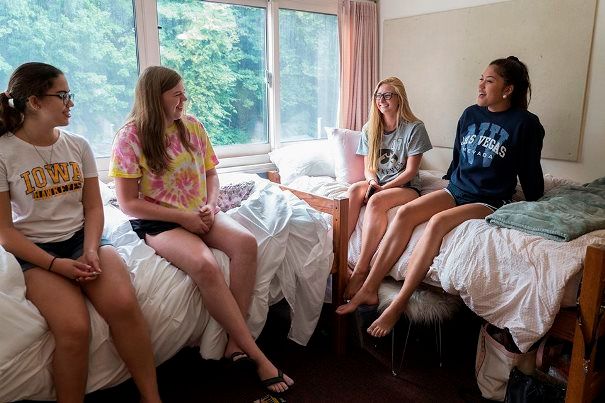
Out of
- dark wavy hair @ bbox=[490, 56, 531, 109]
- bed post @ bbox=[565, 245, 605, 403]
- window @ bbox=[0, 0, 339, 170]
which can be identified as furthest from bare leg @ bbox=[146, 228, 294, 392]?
dark wavy hair @ bbox=[490, 56, 531, 109]

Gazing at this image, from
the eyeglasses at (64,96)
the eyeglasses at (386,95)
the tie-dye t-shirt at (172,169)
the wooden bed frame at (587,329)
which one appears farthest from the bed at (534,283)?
the eyeglasses at (64,96)

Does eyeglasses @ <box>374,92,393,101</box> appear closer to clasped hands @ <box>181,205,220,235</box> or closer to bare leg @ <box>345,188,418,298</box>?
bare leg @ <box>345,188,418,298</box>

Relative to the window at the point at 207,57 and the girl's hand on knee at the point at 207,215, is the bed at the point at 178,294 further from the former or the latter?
the window at the point at 207,57

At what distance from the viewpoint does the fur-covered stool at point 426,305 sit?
6.09 ft

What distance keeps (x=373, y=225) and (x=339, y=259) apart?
0.26m

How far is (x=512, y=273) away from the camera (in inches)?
63.2

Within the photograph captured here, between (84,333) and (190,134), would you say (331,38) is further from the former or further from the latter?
(84,333)

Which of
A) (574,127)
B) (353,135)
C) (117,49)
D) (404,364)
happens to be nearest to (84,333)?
(404,364)

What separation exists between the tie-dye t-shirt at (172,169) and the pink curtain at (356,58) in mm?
1616

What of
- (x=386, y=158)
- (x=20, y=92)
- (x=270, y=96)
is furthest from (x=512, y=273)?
(x=270, y=96)

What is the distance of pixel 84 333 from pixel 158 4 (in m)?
1.92

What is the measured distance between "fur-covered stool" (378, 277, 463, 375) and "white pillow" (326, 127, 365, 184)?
2.79 feet

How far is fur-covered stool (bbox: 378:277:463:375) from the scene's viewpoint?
1857mm

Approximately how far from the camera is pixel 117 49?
2.47 metres
